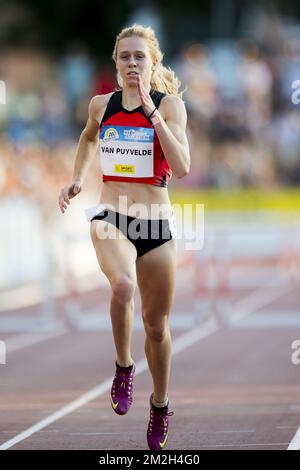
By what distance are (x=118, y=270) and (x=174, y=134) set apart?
0.80m

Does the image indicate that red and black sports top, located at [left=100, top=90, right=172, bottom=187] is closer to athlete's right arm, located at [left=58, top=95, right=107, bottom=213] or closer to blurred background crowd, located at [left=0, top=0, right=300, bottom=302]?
athlete's right arm, located at [left=58, top=95, right=107, bottom=213]

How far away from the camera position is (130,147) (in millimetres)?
7535

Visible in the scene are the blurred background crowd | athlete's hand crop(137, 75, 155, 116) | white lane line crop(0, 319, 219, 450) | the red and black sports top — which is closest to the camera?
athlete's hand crop(137, 75, 155, 116)

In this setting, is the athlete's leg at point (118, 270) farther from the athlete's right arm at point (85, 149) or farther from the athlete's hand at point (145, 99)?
the athlete's hand at point (145, 99)

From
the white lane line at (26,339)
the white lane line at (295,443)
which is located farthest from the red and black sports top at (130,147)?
the white lane line at (26,339)

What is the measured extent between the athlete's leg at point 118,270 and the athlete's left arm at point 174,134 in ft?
1.78

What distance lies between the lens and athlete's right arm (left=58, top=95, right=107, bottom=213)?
7.74 meters

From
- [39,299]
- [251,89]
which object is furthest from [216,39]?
[39,299]

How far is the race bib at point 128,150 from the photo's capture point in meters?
7.52

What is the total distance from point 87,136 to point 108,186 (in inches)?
15.3

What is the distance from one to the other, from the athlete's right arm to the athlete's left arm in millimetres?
416

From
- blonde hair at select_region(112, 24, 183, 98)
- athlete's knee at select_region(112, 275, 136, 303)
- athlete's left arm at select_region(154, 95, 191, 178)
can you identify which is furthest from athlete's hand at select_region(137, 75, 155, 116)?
athlete's knee at select_region(112, 275, 136, 303)

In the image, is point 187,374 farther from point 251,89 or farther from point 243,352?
point 251,89

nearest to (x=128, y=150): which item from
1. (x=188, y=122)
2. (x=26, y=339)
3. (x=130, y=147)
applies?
(x=130, y=147)
